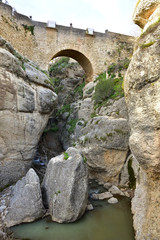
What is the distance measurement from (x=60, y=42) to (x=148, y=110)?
13792 mm

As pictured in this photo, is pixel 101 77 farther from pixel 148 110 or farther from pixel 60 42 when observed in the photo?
pixel 148 110

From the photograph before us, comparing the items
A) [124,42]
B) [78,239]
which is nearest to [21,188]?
[78,239]

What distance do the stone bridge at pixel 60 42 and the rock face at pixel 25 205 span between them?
1109 centimetres

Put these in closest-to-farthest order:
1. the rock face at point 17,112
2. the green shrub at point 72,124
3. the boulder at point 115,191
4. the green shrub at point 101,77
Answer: the rock face at point 17,112 → the boulder at point 115,191 → the green shrub at point 72,124 → the green shrub at point 101,77

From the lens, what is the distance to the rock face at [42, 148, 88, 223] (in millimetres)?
5238

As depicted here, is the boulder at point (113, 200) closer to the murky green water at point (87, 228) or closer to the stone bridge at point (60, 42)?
the murky green water at point (87, 228)

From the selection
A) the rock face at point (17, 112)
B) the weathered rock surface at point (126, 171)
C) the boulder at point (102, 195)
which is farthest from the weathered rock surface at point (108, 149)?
the rock face at point (17, 112)

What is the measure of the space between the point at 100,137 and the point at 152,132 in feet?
17.0

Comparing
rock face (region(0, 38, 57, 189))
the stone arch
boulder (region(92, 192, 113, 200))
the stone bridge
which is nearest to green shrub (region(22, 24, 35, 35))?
the stone bridge

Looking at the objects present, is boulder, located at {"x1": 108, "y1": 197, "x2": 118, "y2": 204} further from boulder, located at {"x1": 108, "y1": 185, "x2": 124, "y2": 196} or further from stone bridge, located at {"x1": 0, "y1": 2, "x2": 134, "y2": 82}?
stone bridge, located at {"x1": 0, "y1": 2, "x2": 134, "y2": 82}

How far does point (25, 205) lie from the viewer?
5309mm

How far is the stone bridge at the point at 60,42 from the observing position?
494 inches

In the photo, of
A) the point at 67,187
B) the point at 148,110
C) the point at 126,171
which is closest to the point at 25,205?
the point at 67,187

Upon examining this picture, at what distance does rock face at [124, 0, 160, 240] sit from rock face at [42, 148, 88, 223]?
2.29m
